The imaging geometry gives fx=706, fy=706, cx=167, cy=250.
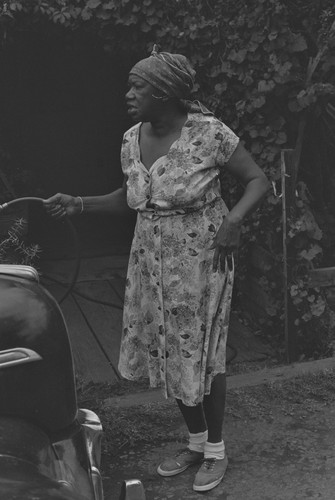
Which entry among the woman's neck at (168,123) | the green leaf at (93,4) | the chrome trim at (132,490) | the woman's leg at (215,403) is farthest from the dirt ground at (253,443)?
the green leaf at (93,4)

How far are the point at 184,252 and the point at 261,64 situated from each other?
152 cm

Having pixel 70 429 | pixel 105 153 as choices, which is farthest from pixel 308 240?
pixel 105 153

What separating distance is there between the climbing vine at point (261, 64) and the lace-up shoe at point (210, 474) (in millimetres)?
1209

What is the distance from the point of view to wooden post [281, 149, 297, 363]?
3.63 metres

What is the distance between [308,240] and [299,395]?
0.83m

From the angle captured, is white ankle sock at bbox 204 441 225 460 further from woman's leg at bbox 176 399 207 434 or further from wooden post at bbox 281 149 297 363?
wooden post at bbox 281 149 297 363

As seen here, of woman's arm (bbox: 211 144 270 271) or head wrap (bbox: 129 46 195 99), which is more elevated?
head wrap (bbox: 129 46 195 99)

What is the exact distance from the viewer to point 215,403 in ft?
9.07

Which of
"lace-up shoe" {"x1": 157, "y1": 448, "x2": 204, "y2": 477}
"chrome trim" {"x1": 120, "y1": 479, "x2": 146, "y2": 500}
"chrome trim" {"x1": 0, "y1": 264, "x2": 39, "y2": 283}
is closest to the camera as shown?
"chrome trim" {"x1": 120, "y1": 479, "x2": 146, "y2": 500}

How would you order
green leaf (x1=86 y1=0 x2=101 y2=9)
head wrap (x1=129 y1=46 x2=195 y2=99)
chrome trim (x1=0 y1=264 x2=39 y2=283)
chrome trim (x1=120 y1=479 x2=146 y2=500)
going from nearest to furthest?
chrome trim (x1=120 y1=479 x2=146 y2=500)
chrome trim (x1=0 y1=264 x2=39 y2=283)
head wrap (x1=129 y1=46 x2=195 y2=99)
green leaf (x1=86 y1=0 x2=101 y2=9)

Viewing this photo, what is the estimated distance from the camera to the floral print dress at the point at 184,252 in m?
2.56

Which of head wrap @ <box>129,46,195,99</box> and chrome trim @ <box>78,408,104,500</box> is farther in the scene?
head wrap @ <box>129,46,195,99</box>

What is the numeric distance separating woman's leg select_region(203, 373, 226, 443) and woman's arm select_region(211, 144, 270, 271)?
1.55ft

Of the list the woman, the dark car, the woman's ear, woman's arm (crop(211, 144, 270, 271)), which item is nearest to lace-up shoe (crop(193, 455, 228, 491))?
the woman
